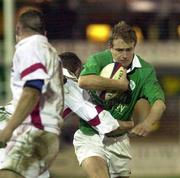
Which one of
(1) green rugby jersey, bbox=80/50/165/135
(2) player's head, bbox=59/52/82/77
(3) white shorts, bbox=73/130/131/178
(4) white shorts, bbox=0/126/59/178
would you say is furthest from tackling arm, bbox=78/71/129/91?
(4) white shorts, bbox=0/126/59/178

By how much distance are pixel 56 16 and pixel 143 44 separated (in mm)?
2043

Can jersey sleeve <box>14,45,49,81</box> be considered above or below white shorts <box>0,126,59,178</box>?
above

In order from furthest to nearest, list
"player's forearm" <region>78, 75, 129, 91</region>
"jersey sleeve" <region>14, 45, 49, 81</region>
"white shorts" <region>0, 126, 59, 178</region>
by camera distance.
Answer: "player's forearm" <region>78, 75, 129, 91</region>
"white shorts" <region>0, 126, 59, 178</region>
"jersey sleeve" <region>14, 45, 49, 81</region>

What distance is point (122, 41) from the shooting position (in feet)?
29.9

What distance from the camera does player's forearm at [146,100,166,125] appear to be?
28.8ft

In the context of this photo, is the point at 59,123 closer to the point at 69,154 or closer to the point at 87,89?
the point at 87,89

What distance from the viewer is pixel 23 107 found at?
289 inches

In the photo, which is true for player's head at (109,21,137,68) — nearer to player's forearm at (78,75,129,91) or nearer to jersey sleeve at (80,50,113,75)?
jersey sleeve at (80,50,113,75)

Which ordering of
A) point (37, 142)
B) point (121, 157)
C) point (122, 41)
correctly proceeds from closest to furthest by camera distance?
point (37, 142) → point (122, 41) → point (121, 157)

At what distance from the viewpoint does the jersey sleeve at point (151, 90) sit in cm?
920

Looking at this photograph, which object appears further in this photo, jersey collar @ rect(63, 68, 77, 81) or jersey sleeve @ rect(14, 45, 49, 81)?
jersey collar @ rect(63, 68, 77, 81)

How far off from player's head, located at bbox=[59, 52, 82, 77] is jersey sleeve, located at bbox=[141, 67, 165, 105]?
0.72 meters

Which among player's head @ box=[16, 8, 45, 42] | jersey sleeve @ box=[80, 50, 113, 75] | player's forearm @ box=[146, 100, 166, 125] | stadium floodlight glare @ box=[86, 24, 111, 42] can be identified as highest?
player's head @ box=[16, 8, 45, 42]

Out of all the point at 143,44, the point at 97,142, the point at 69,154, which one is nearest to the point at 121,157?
the point at 97,142
